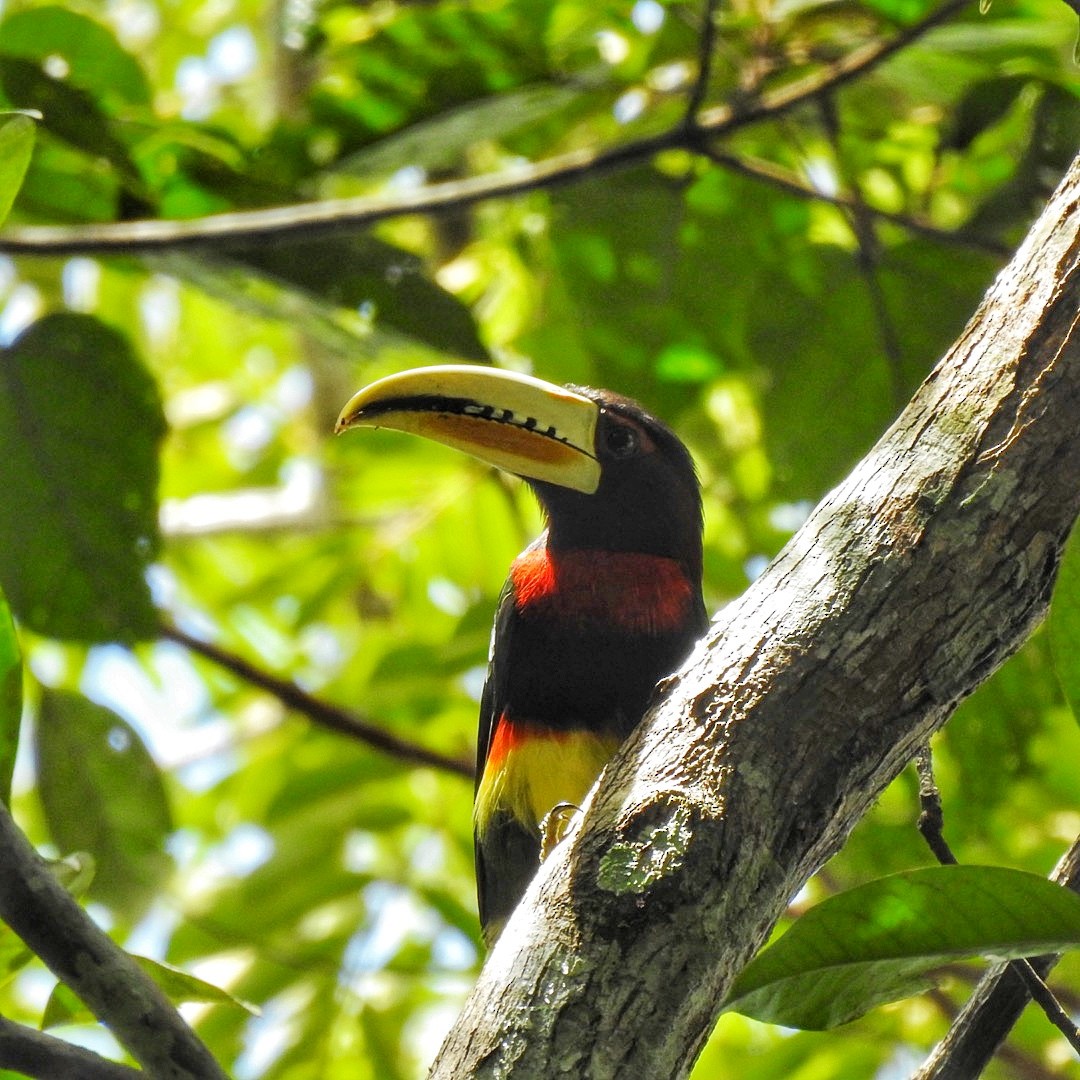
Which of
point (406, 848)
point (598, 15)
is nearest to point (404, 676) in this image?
point (406, 848)

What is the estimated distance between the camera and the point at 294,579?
5.02 meters

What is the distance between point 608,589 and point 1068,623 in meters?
1.71

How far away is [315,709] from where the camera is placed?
14.4 ft

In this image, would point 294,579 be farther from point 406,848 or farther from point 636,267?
point 636,267

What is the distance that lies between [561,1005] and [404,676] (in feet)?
8.87

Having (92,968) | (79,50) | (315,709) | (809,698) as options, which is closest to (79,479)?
(315,709)

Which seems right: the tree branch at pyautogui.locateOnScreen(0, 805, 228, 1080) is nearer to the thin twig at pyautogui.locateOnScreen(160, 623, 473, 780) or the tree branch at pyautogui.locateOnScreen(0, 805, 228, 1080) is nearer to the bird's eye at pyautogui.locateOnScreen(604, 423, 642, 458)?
the bird's eye at pyautogui.locateOnScreen(604, 423, 642, 458)

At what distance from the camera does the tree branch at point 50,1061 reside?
6.33 ft

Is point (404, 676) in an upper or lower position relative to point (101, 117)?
lower

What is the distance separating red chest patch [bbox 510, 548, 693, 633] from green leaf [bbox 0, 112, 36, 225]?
5.70ft

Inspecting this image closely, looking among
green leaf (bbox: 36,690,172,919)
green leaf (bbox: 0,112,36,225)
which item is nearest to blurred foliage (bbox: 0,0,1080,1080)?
green leaf (bbox: 36,690,172,919)

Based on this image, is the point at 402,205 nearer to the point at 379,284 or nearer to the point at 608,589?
the point at 379,284

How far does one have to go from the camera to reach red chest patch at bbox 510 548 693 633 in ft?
11.9

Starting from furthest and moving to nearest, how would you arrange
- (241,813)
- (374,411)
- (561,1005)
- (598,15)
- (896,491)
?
(241,813), (598,15), (374,411), (896,491), (561,1005)
